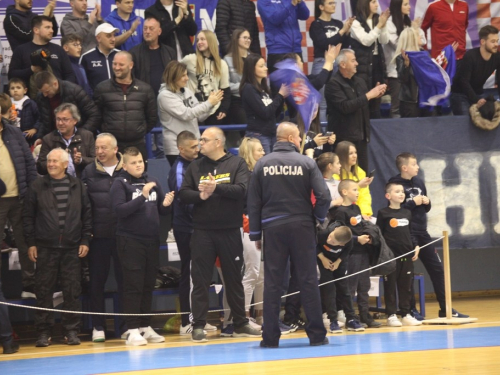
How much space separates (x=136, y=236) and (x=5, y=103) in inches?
88.1

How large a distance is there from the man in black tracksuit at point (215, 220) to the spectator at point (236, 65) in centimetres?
270

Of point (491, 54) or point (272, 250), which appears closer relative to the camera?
point (272, 250)

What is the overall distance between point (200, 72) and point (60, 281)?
11.4ft

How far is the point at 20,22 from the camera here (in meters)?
11.8

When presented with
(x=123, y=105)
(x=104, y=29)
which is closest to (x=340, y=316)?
(x=123, y=105)

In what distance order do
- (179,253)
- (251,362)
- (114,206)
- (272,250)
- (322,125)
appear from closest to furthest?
1. (251,362)
2. (272,250)
3. (114,206)
4. (179,253)
5. (322,125)

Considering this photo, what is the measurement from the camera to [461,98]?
520 inches

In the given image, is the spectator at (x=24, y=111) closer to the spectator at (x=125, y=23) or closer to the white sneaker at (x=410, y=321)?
the spectator at (x=125, y=23)

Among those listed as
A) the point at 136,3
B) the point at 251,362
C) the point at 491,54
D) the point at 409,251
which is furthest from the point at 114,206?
the point at 491,54

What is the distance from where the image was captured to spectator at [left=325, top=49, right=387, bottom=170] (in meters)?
11.7

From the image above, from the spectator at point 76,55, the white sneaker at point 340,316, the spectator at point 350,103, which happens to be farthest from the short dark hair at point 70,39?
the white sneaker at point 340,316

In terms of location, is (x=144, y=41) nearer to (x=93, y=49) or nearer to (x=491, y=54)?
(x=93, y=49)

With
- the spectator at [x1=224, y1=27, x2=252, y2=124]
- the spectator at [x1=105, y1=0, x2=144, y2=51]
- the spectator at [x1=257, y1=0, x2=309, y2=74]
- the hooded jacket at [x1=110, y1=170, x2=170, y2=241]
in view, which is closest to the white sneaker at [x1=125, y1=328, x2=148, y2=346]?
the hooded jacket at [x1=110, y1=170, x2=170, y2=241]

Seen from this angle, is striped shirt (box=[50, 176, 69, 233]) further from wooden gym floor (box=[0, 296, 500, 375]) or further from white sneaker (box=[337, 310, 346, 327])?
white sneaker (box=[337, 310, 346, 327])
